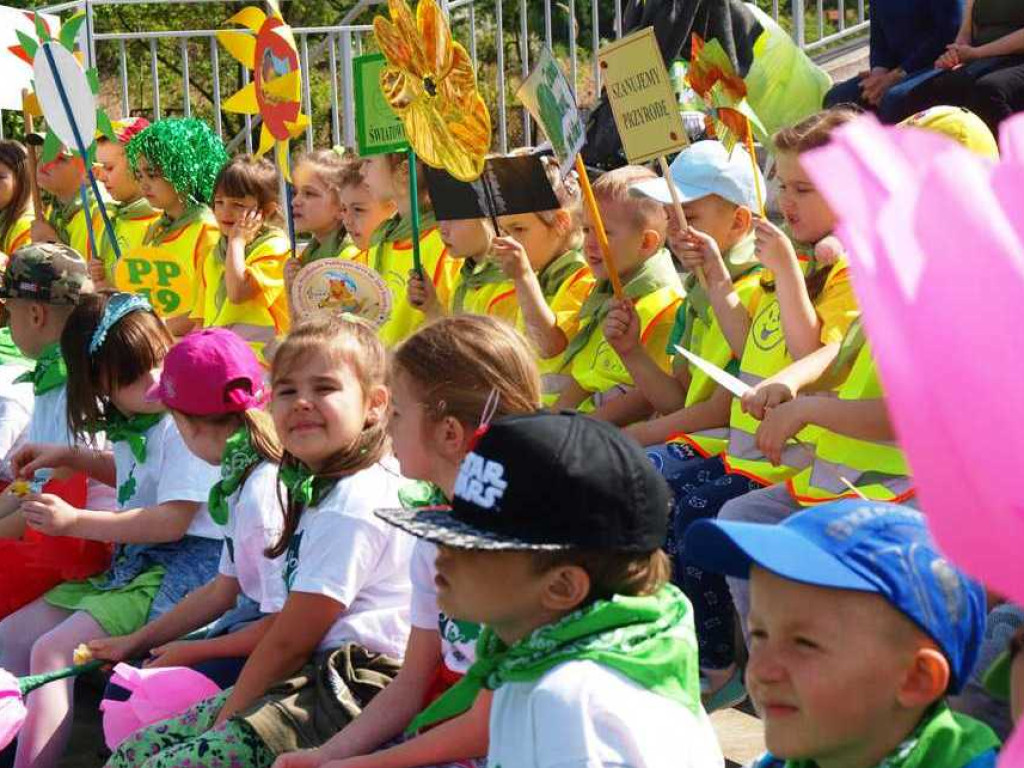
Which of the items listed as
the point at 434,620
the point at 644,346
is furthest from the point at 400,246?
the point at 434,620

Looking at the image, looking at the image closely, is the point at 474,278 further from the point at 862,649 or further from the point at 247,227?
the point at 862,649

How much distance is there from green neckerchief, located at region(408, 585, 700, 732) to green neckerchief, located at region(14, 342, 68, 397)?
117 inches

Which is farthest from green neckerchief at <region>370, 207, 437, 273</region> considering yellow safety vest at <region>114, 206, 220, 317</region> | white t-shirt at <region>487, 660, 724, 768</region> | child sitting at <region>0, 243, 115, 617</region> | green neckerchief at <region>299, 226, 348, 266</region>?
white t-shirt at <region>487, 660, 724, 768</region>

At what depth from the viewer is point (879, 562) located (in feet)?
5.91

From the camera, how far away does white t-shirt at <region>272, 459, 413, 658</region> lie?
10.8 feet

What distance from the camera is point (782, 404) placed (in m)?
3.41

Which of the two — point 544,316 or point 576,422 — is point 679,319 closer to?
point 544,316

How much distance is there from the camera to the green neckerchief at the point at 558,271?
4.98 m

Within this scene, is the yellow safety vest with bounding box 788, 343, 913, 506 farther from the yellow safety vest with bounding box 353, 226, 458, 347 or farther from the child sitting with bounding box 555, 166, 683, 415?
the yellow safety vest with bounding box 353, 226, 458, 347

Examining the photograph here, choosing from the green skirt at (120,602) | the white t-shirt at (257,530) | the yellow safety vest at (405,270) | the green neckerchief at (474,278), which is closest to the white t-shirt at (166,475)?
the green skirt at (120,602)

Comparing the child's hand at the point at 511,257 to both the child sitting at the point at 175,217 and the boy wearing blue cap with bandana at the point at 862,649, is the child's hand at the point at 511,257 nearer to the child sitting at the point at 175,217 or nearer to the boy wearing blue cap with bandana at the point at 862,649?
the child sitting at the point at 175,217

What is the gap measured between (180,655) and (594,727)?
5.93 ft

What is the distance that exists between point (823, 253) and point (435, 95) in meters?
1.36

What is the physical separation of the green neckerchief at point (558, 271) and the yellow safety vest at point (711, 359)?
69cm
